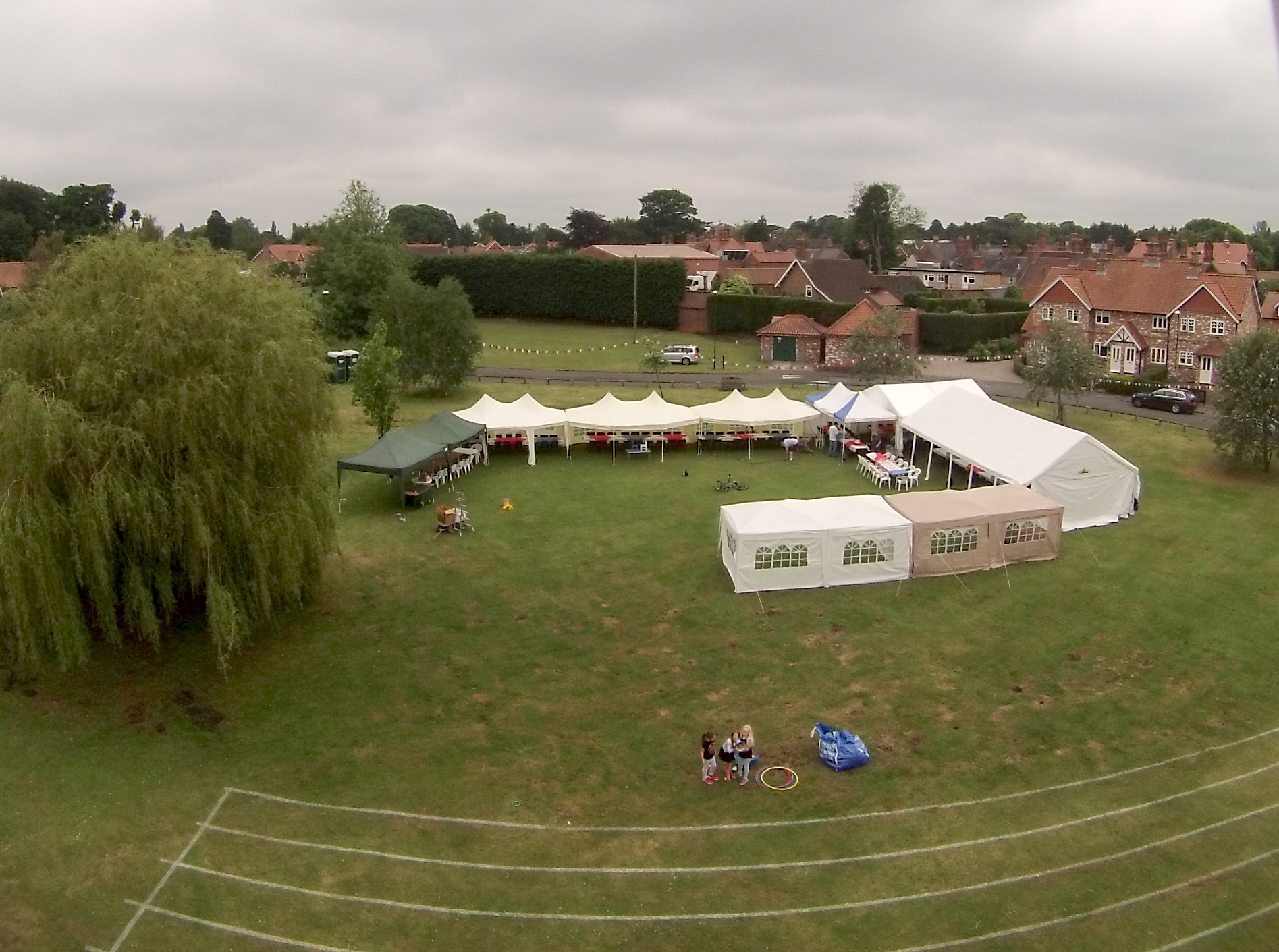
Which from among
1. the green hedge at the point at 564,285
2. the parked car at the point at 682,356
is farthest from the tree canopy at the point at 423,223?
the parked car at the point at 682,356

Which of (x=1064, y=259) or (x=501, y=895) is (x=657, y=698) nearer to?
(x=501, y=895)

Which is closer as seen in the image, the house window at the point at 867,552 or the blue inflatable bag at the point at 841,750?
the blue inflatable bag at the point at 841,750

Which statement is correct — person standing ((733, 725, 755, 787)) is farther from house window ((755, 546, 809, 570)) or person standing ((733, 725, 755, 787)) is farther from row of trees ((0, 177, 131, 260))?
row of trees ((0, 177, 131, 260))

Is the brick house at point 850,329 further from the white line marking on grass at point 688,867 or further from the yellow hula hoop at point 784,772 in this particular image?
the white line marking on grass at point 688,867

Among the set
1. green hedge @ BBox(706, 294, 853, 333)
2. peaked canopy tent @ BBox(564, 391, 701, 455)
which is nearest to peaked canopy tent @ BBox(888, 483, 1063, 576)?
peaked canopy tent @ BBox(564, 391, 701, 455)

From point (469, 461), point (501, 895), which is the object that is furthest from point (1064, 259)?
point (501, 895)

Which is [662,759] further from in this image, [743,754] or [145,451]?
[145,451]
